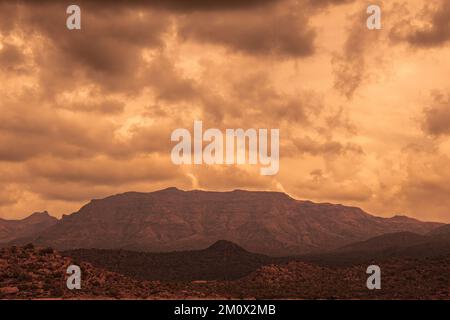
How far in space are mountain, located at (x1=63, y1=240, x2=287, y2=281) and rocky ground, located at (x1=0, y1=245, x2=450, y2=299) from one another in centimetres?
2795

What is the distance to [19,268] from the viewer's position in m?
85.6

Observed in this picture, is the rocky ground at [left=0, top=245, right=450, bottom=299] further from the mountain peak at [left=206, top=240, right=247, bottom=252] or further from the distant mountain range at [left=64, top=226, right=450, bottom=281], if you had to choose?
the mountain peak at [left=206, top=240, right=247, bottom=252]

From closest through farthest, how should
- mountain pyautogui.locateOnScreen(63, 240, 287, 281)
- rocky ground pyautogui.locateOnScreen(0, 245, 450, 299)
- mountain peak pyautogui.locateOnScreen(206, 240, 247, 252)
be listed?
rocky ground pyautogui.locateOnScreen(0, 245, 450, 299), mountain pyautogui.locateOnScreen(63, 240, 287, 281), mountain peak pyautogui.locateOnScreen(206, 240, 247, 252)

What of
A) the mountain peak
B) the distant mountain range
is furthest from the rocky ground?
the mountain peak

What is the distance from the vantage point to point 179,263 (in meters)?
157

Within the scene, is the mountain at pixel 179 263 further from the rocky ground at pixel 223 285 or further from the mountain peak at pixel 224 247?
the rocky ground at pixel 223 285

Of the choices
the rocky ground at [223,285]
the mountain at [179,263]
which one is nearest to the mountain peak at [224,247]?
the mountain at [179,263]

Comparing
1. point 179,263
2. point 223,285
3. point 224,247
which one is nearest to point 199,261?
point 179,263

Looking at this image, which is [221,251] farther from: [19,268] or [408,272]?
[19,268]

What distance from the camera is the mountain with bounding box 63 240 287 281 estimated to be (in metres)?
136
